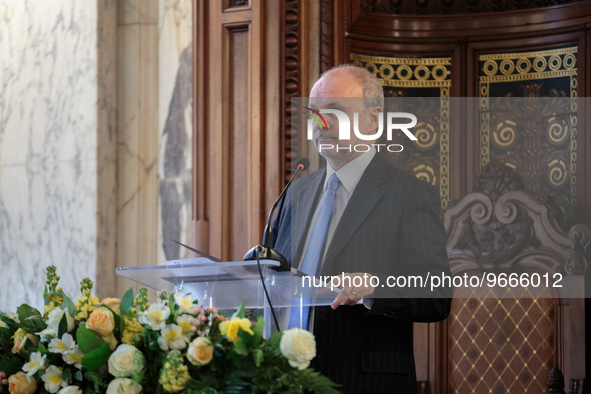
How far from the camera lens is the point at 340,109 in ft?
6.17

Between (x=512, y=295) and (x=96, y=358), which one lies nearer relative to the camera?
(x=96, y=358)

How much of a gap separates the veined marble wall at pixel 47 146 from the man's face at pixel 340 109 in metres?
1.71

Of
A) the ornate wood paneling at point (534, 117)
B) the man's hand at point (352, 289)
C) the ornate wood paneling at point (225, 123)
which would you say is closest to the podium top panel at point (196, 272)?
the man's hand at point (352, 289)

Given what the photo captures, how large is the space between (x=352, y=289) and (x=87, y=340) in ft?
1.80

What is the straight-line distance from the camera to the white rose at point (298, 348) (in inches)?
42.6

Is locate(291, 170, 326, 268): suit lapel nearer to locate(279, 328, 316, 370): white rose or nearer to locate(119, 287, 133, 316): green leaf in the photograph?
locate(119, 287, 133, 316): green leaf

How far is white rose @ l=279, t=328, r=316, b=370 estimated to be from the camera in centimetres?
108

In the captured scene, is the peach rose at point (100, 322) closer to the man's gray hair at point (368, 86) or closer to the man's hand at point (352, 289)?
the man's hand at point (352, 289)

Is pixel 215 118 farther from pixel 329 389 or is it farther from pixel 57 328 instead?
pixel 329 389

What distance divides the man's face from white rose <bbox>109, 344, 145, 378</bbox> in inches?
33.9

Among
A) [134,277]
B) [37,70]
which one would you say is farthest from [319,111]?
[37,70]

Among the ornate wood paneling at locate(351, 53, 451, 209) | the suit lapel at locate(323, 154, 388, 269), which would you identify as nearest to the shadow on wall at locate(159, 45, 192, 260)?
the ornate wood paneling at locate(351, 53, 451, 209)

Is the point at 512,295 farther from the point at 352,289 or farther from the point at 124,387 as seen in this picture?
the point at 124,387

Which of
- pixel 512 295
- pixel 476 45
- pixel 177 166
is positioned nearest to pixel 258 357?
pixel 512 295
